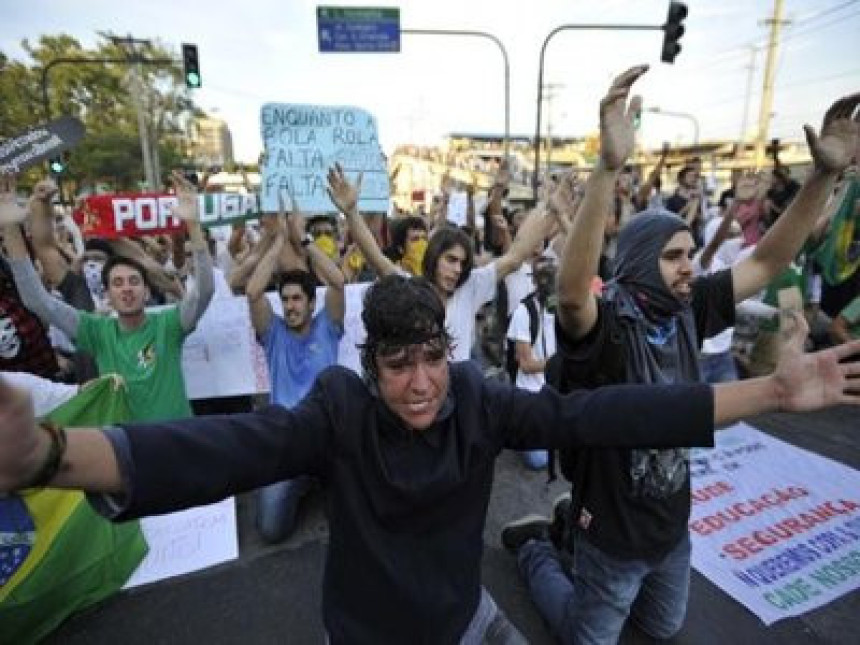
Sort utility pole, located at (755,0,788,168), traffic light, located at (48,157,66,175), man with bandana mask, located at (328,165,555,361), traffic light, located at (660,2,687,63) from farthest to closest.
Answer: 1. utility pole, located at (755,0,788,168)
2. traffic light, located at (48,157,66,175)
3. traffic light, located at (660,2,687,63)
4. man with bandana mask, located at (328,165,555,361)

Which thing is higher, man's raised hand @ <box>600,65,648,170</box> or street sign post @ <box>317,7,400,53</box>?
street sign post @ <box>317,7,400,53</box>

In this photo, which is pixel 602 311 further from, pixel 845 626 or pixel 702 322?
pixel 845 626

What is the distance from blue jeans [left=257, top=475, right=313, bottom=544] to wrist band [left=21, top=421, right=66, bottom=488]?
2.41 m

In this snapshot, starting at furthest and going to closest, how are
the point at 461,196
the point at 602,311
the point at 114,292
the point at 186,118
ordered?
the point at 186,118 → the point at 461,196 → the point at 114,292 → the point at 602,311

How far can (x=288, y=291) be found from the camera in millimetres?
3637

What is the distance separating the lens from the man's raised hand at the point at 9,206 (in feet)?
10.0

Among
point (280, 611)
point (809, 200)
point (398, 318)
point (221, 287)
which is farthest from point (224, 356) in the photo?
point (809, 200)

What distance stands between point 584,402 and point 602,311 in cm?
45

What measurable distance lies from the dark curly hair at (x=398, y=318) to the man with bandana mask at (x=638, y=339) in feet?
1.56

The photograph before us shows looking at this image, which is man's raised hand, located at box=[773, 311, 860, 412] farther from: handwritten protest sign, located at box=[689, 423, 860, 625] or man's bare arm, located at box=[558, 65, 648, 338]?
handwritten protest sign, located at box=[689, 423, 860, 625]

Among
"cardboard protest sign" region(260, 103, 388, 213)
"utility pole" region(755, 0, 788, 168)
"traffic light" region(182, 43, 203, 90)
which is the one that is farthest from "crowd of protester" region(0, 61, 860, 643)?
"utility pole" region(755, 0, 788, 168)

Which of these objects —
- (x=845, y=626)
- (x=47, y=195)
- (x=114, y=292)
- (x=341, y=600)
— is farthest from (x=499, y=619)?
(x=47, y=195)

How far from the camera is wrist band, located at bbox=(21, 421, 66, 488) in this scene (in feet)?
3.18

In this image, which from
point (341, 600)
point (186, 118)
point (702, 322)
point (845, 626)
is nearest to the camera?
point (341, 600)
